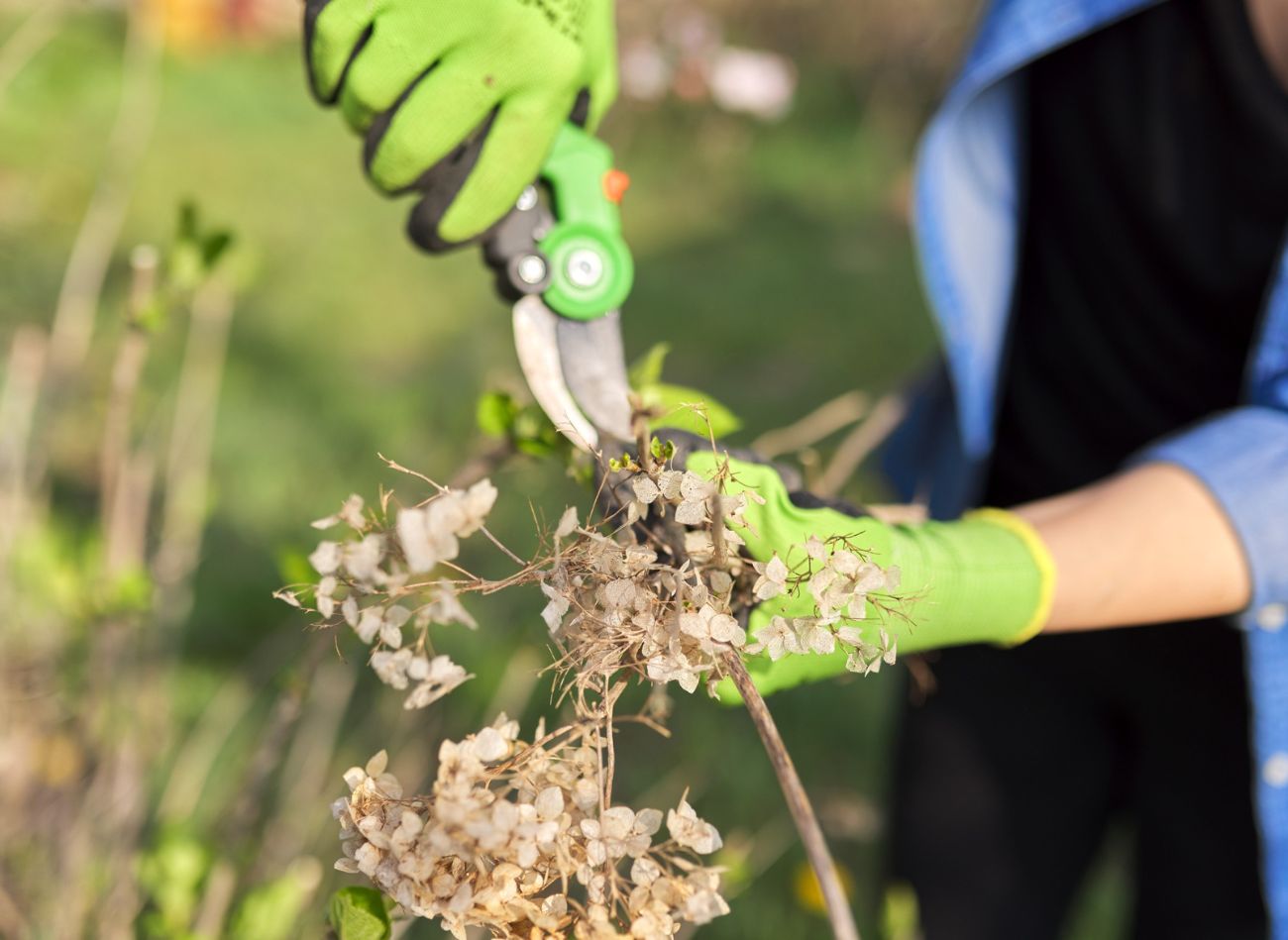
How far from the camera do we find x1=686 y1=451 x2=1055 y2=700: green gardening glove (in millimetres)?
634

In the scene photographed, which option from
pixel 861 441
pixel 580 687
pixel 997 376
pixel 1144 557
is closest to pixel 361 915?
pixel 580 687

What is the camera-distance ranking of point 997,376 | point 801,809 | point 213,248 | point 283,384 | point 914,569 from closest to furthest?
point 801,809 < point 914,569 < point 213,248 < point 997,376 < point 283,384

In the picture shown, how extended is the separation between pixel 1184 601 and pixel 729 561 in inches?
15.9

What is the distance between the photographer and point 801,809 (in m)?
0.49

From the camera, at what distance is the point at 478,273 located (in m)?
3.37

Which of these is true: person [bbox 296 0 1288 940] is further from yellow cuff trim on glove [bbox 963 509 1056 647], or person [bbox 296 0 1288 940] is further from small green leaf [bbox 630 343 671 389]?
small green leaf [bbox 630 343 671 389]

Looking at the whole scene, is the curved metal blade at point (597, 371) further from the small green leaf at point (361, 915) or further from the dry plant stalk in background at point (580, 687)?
the small green leaf at point (361, 915)

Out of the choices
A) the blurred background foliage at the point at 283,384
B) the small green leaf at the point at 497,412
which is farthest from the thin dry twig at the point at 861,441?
the small green leaf at the point at 497,412

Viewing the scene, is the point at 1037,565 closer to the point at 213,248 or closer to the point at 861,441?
the point at 861,441

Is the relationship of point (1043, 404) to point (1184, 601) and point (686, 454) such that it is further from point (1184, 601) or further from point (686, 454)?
point (686, 454)

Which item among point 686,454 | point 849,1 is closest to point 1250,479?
point 686,454

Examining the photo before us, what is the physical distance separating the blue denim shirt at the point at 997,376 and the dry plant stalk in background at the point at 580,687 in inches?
15.4

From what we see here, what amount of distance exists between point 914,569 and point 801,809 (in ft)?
0.78

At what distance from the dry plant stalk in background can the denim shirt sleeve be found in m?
0.37
